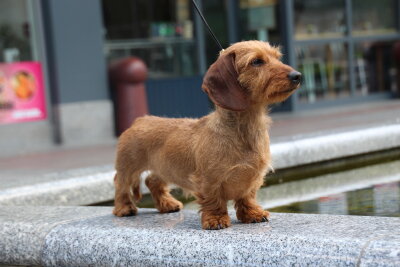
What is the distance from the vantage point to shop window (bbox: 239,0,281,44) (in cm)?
1296

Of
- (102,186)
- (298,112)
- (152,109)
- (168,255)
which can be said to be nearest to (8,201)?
(102,186)

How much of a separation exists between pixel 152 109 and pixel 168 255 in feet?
27.7

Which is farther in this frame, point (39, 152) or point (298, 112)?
point (298, 112)

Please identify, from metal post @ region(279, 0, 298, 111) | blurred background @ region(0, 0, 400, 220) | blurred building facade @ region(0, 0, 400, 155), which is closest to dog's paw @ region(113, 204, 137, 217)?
blurred background @ region(0, 0, 400, 220)

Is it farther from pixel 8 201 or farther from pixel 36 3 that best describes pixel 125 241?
pixel 36 3

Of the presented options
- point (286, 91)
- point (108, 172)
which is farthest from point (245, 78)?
point (108, 172)

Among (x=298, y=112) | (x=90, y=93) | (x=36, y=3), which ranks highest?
(x=36, y=3)

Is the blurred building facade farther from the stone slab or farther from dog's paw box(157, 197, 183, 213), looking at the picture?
dog's paw box(157, 197, 183, 213)

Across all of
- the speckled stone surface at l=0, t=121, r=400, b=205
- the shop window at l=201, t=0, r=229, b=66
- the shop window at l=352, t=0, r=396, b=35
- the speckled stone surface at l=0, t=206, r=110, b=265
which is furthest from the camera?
the shop window at l=352, t=0, r=396, b=35

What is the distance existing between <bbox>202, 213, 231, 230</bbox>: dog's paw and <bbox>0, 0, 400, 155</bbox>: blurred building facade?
6924 millimetres

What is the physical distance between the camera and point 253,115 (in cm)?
305

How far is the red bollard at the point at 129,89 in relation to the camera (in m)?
10.1

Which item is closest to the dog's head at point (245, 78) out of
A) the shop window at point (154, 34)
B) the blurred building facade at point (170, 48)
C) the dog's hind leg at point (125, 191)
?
the dog's hind leg at point (125, 191)

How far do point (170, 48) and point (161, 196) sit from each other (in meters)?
8.25
